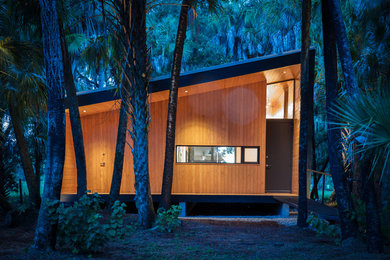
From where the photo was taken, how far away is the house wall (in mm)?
11062

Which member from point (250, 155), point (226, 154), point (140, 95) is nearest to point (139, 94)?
point (140, 95)

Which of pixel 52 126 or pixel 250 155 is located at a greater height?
pixel 52 126

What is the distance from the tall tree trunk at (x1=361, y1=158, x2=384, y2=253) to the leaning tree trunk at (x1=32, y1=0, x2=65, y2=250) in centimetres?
381

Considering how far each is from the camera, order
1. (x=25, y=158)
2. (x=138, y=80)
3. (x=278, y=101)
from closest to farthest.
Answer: (x=138, y=80) → (x=25, y=158) → (x=278, y=101)

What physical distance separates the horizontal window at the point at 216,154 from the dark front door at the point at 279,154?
86cm

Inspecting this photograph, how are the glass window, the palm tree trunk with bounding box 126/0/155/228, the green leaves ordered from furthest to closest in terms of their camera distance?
the glass window < the palm tree trunk with bounding box 126/0/155/228 < the green leaves

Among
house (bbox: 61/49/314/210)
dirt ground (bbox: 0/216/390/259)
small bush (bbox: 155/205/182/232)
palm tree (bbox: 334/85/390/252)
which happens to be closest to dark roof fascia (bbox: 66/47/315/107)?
house (bbox: 61/49/314/210)

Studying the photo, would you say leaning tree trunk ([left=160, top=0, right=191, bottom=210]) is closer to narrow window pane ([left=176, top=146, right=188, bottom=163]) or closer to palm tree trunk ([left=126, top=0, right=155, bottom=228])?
palm tree trunk ([left=126, top=0, right=155, bottom=228])

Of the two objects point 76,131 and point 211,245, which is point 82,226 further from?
point 76,131

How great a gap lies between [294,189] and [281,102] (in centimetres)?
312

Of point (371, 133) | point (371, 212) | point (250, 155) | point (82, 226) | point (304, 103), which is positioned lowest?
point (82, 226)

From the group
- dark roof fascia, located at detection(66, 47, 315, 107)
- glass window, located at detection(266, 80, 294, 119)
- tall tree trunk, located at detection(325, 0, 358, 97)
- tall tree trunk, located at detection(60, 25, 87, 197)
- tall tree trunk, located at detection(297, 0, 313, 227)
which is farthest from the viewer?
glass window, located at detection(266, 80, 294, 119)

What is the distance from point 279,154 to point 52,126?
894 centimetres

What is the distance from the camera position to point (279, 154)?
467 inches
